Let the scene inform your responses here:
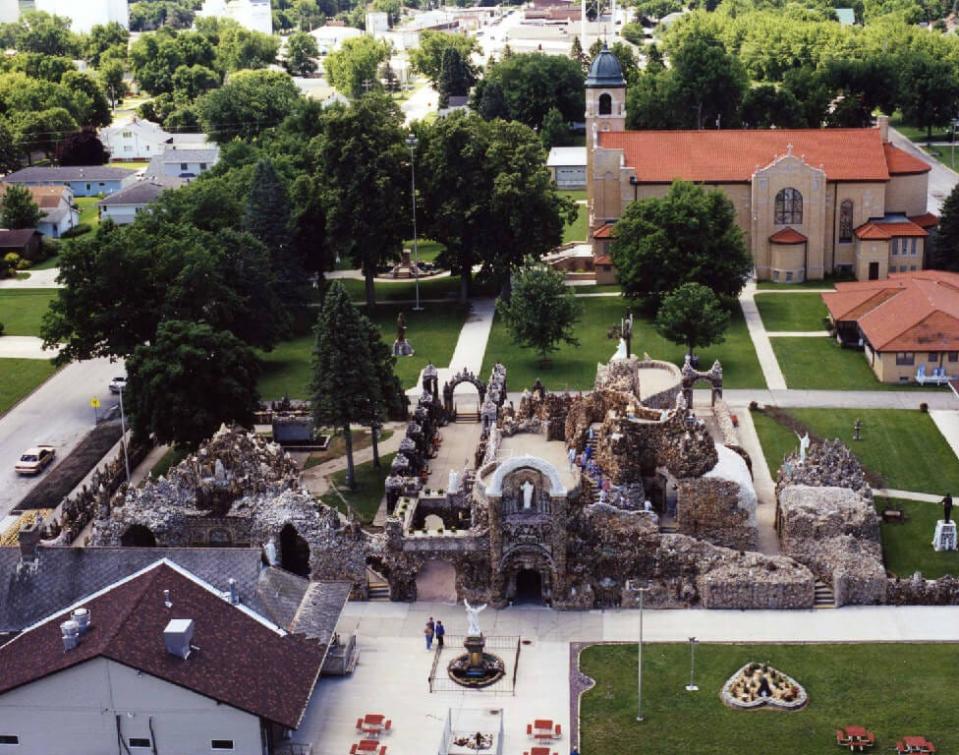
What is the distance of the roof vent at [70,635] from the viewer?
4834 centimetres

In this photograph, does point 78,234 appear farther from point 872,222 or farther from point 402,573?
point 402,573

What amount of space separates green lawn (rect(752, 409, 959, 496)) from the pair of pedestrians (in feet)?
73.8

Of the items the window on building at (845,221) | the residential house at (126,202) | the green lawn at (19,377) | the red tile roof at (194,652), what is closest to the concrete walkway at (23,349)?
the green lawn at (19,377)

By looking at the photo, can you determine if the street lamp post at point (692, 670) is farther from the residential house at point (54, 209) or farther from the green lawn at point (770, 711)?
the residential house at point (54, 209)

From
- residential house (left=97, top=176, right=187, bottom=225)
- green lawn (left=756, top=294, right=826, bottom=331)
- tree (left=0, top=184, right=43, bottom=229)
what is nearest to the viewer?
green lawn (left=756, top=294, right=826, bottom=331)

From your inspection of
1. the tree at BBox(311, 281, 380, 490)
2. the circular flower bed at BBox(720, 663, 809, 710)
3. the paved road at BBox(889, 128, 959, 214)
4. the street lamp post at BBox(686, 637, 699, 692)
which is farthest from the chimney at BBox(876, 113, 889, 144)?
the circular flower bed at BBox(720, 663, 809, 710)

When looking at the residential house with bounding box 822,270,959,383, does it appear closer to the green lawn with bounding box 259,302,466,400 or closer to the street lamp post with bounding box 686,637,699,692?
the green lawn with bounding box 259,302,466,400

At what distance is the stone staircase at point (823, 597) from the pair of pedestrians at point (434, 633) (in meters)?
14.5

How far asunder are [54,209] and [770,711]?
99.2 meters

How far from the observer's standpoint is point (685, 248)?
97.5 m

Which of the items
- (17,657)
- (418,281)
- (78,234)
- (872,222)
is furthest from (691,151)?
(17,657)

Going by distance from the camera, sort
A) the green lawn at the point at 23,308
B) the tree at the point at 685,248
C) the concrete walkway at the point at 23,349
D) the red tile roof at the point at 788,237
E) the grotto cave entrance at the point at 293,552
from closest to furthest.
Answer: the grotto cave entrance at the point at 293,552 → the concrete walkway at the point at 23,349 → the tree at the point at 685,248 → the green lawn at the point at 23,308 → the red tile roof at the point at 788,237

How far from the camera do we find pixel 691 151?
4301 inches

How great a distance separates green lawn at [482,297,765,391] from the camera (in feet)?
286
